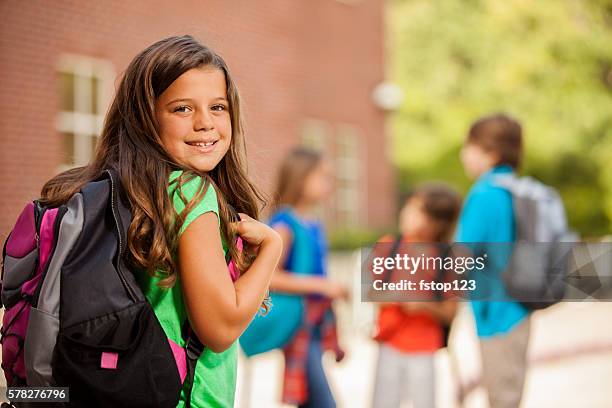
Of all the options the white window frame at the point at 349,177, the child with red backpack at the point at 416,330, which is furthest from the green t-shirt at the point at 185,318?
the white window frame at the point at 349,177

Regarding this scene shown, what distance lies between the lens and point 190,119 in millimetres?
1822

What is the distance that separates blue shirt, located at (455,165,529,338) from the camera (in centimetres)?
362

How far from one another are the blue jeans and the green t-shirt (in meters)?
1.96

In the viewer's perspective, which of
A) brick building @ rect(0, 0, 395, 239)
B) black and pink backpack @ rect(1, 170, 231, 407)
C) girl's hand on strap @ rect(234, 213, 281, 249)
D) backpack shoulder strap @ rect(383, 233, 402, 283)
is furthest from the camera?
brick building @ rect(0, 0, 395, 239)

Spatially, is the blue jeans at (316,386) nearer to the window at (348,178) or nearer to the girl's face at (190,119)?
the girl's face at (190,119)

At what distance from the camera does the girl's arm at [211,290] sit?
1658mm

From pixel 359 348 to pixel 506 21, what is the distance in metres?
9.13

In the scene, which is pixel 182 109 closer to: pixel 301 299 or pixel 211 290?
pixel 211 290

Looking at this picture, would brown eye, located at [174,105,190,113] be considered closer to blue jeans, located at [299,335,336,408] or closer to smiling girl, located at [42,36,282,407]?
smiling girl, located at [42,36,282,407]

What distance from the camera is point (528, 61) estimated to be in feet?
50.2

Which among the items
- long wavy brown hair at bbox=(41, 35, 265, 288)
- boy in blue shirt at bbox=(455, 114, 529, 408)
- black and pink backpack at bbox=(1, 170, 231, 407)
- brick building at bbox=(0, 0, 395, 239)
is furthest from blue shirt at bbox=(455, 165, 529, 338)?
black and pink backpack at bbox=(1, 170, 231, 407)

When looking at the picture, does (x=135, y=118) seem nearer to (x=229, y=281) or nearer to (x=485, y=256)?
(x=229, y=281)

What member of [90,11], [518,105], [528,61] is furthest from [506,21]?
[90,11]

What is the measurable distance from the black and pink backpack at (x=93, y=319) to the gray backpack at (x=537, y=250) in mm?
→ 2285
